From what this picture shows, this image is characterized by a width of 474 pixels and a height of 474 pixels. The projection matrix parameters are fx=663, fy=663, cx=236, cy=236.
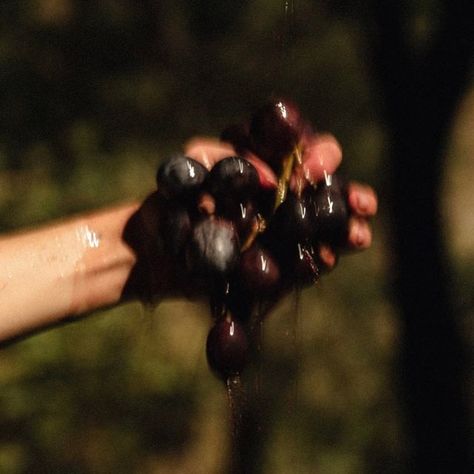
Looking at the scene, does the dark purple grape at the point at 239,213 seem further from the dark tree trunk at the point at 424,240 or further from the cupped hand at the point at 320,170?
the dark tree trunk at the point at 424,240

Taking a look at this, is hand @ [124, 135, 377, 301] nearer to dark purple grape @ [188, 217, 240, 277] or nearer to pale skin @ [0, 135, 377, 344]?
pale skin @ [0, 135, 377, 344]

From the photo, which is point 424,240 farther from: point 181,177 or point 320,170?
point 181,177

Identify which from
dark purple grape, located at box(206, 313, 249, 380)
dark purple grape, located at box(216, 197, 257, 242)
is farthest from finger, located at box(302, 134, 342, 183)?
dark purple grape, located at box(206, 313, 249, 380)

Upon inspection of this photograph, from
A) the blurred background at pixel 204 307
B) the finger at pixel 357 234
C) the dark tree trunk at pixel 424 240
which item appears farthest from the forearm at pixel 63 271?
the dark tree trunk at pixel 424 240

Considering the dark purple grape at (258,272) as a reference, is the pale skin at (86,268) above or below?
below

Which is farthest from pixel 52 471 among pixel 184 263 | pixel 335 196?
pixel 335 196

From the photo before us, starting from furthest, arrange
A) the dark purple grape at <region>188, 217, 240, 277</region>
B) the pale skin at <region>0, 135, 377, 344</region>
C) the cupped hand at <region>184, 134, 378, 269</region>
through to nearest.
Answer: the pale skin at <region>0, 135, 377, 344</region> → the cupped hand at <region>184, 134, 378, 269</region> → the dark purple grape at <region>188, 217, 240, 277</region>

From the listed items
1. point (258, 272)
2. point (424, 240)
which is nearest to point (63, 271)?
point (258, 272)
